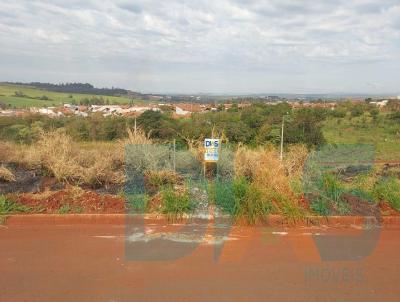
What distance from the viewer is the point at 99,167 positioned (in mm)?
8008

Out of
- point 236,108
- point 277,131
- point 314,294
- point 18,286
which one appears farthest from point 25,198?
point 236,108

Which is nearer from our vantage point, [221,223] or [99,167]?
[221,223]

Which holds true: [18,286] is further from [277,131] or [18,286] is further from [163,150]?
[277,131]

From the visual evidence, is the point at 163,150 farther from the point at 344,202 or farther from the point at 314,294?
the point at 314,294

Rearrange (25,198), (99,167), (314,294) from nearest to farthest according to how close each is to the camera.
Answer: (314,294), (25,198), (99,167)

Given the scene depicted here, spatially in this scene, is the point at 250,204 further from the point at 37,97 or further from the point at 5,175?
the point at 37,97

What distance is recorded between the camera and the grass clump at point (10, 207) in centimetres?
608

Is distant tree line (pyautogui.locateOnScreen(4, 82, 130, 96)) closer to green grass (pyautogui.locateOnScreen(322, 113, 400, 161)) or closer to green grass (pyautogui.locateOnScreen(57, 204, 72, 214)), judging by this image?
green grass (pyautogui.locateOnScreen(322, 113, 400, 161))

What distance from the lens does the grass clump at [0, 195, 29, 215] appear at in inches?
239

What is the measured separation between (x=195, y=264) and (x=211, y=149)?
2.89 m

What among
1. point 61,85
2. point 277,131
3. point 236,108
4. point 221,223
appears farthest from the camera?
point 61,85

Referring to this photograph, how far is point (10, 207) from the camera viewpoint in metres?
6.16

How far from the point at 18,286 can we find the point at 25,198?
9.23 feet

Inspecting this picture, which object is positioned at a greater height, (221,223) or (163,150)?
(163,150)
